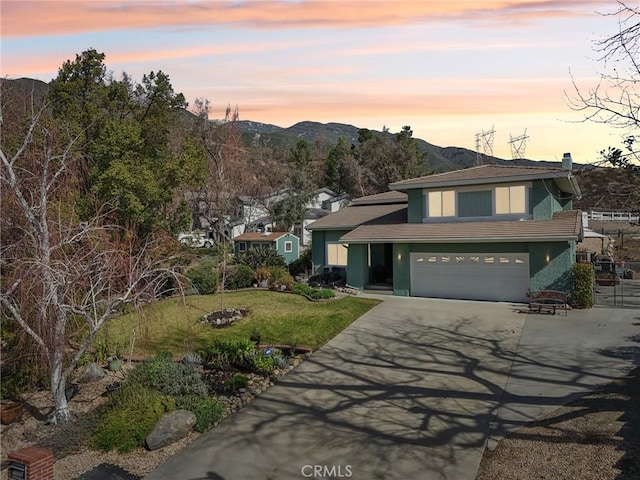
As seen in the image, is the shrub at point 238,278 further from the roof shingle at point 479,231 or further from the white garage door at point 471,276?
the white garage door at point 471,276

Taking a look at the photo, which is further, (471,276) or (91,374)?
(471,276)

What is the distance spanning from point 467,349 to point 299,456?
7.50 m

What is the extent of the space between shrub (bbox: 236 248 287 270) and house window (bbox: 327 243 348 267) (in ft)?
10.7

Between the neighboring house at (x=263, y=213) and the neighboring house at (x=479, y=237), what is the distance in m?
21.1

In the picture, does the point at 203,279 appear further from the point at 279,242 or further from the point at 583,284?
the point at 583,284

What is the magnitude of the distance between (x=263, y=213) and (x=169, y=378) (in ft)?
136

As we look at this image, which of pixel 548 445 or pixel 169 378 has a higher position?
pixel 169 378

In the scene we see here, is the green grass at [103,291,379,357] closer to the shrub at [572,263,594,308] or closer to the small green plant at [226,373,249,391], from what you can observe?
the small green plant at [226,373,249,391]

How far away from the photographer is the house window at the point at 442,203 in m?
22.9

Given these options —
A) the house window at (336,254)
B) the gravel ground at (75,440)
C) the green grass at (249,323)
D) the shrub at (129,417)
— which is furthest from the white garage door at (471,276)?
the shrub at (129,417)

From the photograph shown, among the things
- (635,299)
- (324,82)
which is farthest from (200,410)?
(635,299)

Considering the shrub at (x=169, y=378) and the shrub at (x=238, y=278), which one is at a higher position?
the shrub at (x=238, y=278)

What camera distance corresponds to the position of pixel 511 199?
21.4 meters

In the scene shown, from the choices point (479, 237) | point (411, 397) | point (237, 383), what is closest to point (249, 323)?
point (237, 383)
